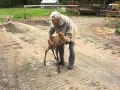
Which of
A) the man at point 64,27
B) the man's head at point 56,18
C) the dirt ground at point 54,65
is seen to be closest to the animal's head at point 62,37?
the man at point 64,27

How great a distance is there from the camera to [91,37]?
1577 centimetres

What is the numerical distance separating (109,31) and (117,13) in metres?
7.64

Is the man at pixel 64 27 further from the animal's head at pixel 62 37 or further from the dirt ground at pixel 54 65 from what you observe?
the dirt ground at pixel 54 65

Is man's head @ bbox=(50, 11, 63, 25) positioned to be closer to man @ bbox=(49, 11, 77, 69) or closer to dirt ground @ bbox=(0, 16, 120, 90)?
man @ bbox=(49, 11, 77, 69)

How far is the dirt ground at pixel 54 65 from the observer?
822 cm

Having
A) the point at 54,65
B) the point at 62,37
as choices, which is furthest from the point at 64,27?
the point at 54,65

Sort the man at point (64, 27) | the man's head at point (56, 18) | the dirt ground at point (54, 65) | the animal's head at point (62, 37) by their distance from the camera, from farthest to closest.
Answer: the animal's head at point (62, 37)
the man at point (64, 27)
the man's head at point (56, 18)
the dirt ground at point (54, 65)

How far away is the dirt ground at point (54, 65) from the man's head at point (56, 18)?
129 cm

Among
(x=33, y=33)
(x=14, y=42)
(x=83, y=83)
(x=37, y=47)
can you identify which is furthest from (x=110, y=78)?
(x=33, y=33)

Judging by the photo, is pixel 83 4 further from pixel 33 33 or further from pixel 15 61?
pixel 15 61

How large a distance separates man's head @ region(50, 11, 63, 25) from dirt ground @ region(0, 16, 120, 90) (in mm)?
1289

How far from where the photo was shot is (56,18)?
873 centimetres

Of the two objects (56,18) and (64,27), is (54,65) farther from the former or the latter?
(56,18)

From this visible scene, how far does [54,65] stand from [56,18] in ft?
5.45
